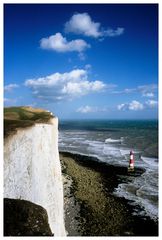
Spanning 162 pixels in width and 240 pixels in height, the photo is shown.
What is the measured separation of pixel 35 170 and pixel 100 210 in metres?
10.7

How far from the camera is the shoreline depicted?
19625mm

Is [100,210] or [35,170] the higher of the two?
[35,170]

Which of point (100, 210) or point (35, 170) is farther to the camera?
point (100, 210)

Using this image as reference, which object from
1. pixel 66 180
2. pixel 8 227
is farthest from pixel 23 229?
pixel 66 180

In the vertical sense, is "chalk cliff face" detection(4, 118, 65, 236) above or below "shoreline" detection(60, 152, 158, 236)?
above

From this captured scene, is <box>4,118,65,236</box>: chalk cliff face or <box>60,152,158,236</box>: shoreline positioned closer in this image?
<box>4,118,65,236</box>: chalk cliff face

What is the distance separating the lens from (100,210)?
2248 cm

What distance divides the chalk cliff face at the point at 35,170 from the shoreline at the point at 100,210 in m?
3.93

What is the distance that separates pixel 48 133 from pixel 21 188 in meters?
5.96

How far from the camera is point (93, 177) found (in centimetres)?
3228

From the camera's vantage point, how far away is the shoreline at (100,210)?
64.4 ft

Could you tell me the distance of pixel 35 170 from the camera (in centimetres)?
1331

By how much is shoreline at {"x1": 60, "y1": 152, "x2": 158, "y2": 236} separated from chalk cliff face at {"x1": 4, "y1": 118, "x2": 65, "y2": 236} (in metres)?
3.93

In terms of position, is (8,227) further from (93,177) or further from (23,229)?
(93,177)
